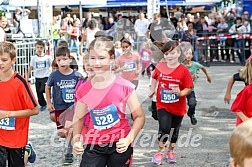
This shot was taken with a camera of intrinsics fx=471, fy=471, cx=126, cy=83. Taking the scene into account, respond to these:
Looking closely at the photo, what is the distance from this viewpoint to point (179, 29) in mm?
17688

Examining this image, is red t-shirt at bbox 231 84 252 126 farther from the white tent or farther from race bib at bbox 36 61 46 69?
the white tent

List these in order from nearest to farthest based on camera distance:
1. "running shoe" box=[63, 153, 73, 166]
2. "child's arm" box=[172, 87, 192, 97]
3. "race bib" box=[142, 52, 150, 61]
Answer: "child's arm" box=[172, 87, 192, 97] < "running shoe" box=[63, 153, 73, 166] < "race bib" box=[142, 52, 150, 61]

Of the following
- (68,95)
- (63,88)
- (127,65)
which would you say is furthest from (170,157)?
(127,65)

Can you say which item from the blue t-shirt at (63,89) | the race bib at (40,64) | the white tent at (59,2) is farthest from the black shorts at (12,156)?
the white tent at (59,2)

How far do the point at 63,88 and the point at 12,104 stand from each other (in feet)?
4.86

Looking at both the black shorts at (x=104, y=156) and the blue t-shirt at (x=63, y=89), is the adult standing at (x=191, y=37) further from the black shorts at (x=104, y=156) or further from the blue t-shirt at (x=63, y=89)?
the black shorts at (x=104, y=156)

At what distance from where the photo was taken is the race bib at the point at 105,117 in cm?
372

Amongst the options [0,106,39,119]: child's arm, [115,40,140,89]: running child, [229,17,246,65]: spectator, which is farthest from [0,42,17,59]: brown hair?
[229,17,246,65]: spectator

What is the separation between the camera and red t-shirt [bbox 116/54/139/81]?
795 centimetres

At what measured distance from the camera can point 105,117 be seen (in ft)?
12.3

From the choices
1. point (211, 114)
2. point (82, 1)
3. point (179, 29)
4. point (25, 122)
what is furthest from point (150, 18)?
point (25, 122)

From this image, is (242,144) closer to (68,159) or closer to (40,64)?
(68,159)

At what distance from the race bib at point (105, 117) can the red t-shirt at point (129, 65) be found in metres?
4.12

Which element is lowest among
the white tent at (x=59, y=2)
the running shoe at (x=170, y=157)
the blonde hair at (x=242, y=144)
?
the running shoe at (x=170, y=157)
